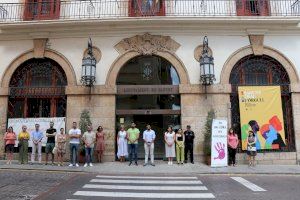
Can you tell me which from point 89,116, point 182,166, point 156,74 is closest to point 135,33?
point 156,74

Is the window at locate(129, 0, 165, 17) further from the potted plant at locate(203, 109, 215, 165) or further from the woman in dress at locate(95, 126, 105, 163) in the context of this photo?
the woman in dress at locate(95, 126, 105, 163)

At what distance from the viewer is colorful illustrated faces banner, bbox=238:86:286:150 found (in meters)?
15.2

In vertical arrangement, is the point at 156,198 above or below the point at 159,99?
below

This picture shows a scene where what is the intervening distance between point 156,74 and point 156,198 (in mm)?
8879

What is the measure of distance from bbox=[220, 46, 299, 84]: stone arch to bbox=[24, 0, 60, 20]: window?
8.67m

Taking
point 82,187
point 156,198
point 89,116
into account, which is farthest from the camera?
point 89,116

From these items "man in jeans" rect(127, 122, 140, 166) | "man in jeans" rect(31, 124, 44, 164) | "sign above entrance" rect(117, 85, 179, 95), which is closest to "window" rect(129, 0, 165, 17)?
"sign above entrance" rect(117, 85, 179, 95)

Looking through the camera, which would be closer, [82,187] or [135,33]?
[82,187]

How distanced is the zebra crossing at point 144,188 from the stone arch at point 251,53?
6135 mm

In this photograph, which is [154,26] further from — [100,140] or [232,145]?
[232,145]

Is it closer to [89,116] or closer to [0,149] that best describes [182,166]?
[89,116]

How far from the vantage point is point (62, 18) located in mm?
16078

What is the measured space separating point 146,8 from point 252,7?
5.24m

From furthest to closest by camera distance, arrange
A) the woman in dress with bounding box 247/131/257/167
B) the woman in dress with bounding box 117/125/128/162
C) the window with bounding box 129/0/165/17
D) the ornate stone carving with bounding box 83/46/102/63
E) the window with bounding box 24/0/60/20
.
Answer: the window with bounding box 24/0/60/20, the window with bounding box 129/0/165/17, the ornate stone carving with bounding box 83/46/102/63, the woman in dress with bounding box 117/125/128/162, the woman in dress with bounding box 247/131/257/167
